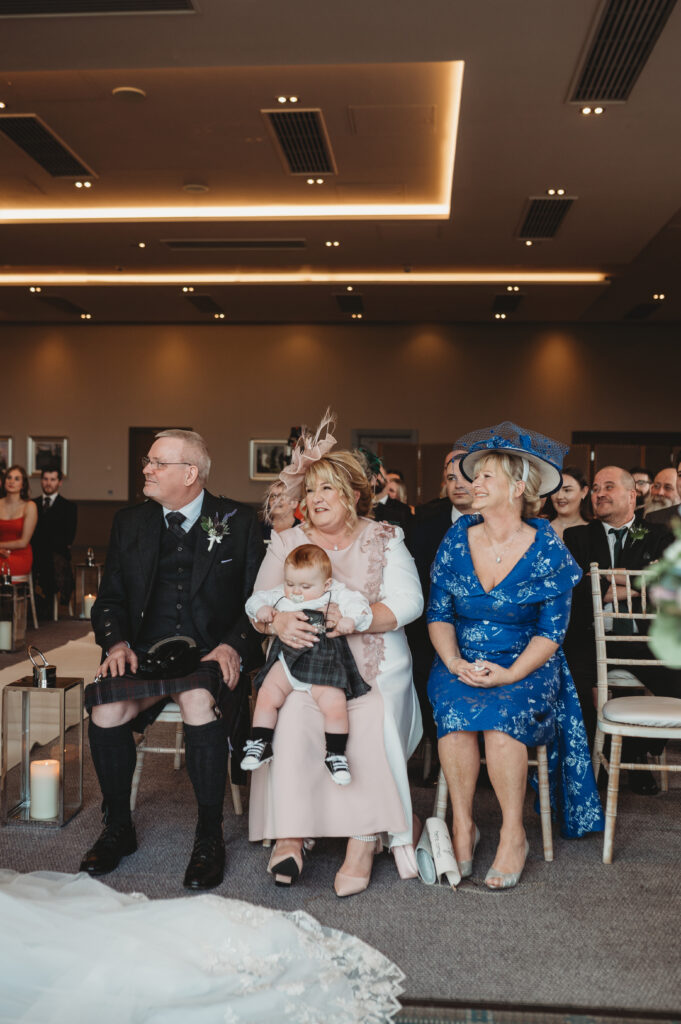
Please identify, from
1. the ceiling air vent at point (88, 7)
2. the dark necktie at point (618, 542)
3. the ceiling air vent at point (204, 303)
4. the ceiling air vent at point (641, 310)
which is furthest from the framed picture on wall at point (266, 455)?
the dark necktie at point (618, 542)

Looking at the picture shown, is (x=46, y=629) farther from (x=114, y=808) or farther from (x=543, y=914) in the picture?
(x=543, y=914)

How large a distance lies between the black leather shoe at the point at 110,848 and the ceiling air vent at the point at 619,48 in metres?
4.83

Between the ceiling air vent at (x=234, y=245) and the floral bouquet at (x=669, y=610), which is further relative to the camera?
the ceiling air vent at (x=234, y=245)

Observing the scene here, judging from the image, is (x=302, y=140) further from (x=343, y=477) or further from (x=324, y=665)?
(x=324, y=665)

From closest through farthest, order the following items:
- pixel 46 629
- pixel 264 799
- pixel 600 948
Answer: pixel 600 948
pixel 264 799
pixel 46 629

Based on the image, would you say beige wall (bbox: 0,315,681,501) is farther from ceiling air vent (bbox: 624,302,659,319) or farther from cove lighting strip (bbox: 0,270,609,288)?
cove lighting strip (bbox: 0,270,609,288)

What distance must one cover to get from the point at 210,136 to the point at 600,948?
659cm

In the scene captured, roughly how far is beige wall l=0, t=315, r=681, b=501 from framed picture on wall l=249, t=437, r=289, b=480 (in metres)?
0.13

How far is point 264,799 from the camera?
3.19 metres

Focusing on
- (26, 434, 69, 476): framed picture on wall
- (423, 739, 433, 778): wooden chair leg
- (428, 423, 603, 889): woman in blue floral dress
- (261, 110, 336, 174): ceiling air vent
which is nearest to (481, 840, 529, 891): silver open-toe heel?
(428, 423, 603, 889): woman in blue floral dress

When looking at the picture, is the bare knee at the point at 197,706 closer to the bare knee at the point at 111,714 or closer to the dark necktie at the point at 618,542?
the bare knee at the point at 111,714

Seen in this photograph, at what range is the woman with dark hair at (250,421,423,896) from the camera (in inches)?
119

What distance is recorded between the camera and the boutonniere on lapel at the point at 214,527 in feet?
11.5

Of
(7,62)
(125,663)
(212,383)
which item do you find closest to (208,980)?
(125,663)
